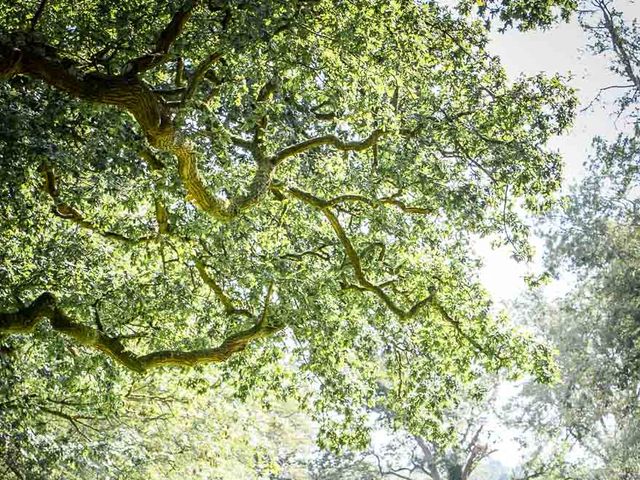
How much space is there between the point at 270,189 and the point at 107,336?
2.77m

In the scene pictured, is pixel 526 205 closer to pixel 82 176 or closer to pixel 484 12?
pixel 484 12

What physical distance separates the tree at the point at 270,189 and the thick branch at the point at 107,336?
3cm

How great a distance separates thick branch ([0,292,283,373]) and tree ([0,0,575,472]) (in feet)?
0.09

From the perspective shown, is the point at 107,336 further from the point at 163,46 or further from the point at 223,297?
the point at 163,46

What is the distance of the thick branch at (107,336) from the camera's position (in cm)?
771

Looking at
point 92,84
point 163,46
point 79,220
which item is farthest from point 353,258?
point 92,84

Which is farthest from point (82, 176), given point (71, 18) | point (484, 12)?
point (484, 12)

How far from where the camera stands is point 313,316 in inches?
349

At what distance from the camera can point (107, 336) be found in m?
8.22

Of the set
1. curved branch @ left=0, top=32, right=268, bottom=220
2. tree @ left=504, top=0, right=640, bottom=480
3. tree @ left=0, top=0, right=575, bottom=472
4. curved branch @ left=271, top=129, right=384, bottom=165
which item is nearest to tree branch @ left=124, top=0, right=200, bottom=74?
tree @ left=0, top=0, right=575, bottom=472

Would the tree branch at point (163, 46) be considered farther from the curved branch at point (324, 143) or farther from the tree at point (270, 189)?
the curved branch at point (324, 143)

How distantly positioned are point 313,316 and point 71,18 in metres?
4.57

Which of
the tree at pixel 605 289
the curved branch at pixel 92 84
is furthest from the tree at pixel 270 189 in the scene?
the tree at pixel 605 289

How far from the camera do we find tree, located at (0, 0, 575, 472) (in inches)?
260
